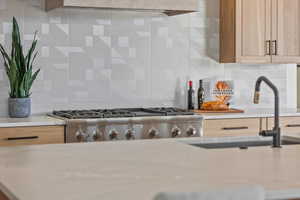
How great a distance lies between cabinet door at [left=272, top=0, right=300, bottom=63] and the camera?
5.71m

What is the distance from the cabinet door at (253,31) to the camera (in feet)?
18.3

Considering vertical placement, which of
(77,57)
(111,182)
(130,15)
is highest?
(130,15)

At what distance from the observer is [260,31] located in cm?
565

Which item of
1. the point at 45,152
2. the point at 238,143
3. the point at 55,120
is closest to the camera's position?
the point at 45,152

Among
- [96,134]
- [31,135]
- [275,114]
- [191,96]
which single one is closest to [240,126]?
[191,96]

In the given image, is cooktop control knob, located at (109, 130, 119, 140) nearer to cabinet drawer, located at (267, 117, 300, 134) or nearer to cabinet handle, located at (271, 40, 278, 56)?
cabinet drawer, located at (267, 117, 300, 134)

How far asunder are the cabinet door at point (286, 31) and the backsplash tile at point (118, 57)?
1.39 ft

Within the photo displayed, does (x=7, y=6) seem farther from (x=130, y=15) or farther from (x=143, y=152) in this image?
(x=143, y=152)

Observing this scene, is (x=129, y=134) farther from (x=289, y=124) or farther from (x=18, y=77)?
(x=289, y=124)

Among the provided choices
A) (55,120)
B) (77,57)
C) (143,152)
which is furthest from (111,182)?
(77,57)

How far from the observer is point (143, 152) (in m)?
2.94

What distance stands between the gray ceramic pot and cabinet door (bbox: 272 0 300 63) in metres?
2.33

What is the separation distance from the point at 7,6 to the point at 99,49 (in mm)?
874

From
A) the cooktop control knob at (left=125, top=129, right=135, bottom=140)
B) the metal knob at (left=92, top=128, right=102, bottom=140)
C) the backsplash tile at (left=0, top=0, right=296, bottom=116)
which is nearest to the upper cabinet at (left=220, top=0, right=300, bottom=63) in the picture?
the backsplash tile at (left=0, top=0, right=296, bottom=116)
